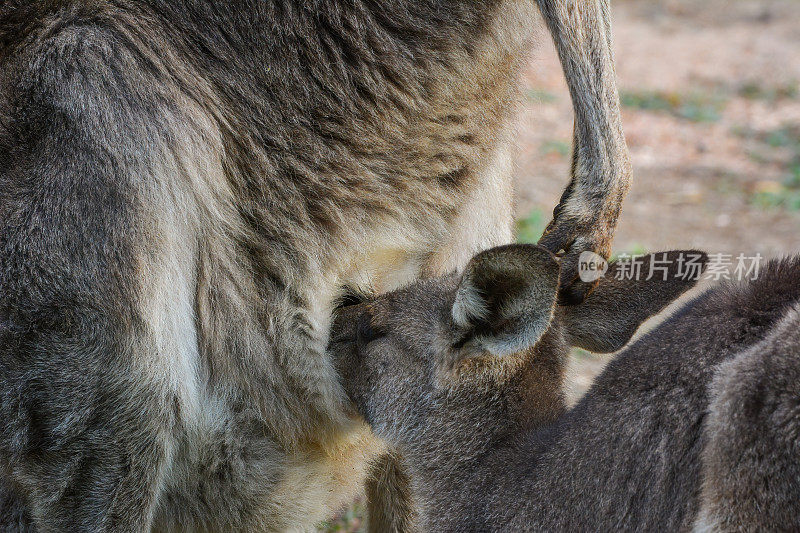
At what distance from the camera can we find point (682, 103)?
9453 mm

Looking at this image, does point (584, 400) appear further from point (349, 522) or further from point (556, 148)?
point (556, 148)

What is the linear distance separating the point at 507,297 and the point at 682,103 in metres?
7.04

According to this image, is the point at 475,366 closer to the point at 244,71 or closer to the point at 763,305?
the point at 763,305

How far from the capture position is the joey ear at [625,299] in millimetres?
3301

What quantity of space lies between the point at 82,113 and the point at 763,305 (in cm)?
211

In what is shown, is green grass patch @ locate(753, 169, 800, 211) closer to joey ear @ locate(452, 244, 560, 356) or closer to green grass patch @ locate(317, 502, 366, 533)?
green grass patch @ locate(317, 502, 366, 533)

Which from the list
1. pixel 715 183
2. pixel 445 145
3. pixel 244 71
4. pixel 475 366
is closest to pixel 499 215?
pixel 445 145

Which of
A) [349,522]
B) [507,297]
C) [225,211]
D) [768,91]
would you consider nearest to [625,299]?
[507,297]

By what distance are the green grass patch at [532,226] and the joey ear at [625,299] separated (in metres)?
2.54

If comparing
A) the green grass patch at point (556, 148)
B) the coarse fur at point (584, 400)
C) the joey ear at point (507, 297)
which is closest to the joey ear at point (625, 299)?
the coarse fur at point (584, 400)

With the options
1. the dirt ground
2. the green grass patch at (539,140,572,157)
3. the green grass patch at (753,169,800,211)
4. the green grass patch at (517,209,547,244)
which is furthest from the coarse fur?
the green grass patch at (539,140,572,157)

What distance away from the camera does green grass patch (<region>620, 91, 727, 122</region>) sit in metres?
9.05

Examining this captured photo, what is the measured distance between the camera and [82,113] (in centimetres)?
313

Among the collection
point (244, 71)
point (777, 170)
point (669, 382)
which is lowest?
point (777, 170)
